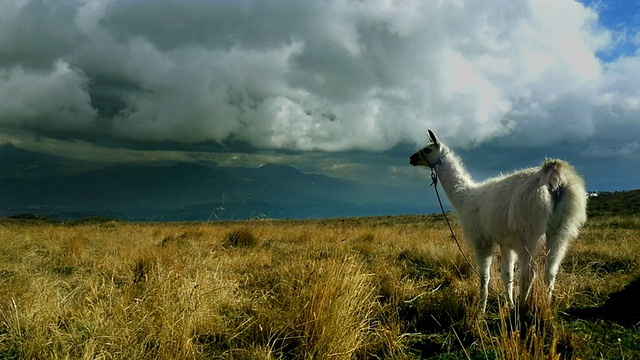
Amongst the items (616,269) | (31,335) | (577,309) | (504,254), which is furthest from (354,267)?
(616,269)

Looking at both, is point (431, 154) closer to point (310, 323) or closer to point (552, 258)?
point (552, 258)

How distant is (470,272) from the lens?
26.7 ft

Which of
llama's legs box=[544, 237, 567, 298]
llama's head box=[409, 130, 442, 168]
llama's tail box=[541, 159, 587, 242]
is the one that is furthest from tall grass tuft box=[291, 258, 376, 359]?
llama's head box=[409, 130, 442, 168]

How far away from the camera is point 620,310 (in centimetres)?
471

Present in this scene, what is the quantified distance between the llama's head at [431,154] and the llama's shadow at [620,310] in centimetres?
347

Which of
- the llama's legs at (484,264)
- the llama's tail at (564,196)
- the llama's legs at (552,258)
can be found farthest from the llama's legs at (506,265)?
the llama's tail at (564,196)

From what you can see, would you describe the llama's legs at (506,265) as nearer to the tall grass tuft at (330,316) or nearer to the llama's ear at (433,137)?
the tall grass tuft at (330,316)

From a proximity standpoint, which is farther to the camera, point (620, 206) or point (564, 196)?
point (620, 206)

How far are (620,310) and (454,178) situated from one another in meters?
3.23

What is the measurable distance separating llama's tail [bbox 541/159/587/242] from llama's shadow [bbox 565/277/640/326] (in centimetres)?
84

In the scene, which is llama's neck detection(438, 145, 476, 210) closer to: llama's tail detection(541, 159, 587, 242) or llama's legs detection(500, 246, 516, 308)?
llama's legs detection(500, 246, 516, 308)

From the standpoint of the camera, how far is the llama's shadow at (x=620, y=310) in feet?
15.0

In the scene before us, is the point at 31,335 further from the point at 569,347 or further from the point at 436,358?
the point at 569,347

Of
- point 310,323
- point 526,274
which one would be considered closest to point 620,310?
point 526,274
